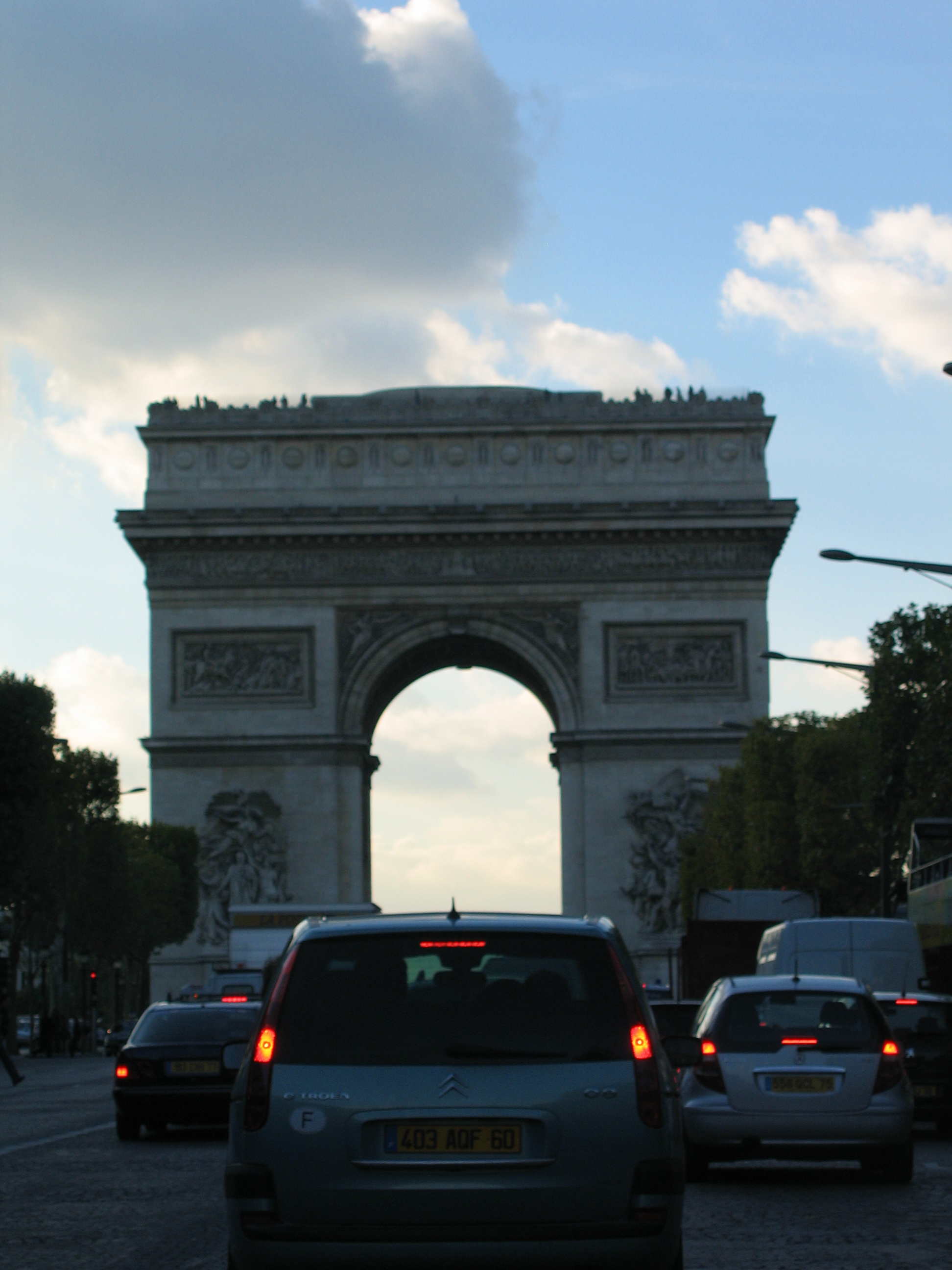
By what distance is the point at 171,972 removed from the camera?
66.7 metres

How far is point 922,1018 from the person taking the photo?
23.1 metres

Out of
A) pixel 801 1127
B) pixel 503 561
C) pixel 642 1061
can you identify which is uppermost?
pixel 503 561

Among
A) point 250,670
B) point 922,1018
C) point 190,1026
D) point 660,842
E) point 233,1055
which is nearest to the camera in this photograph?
point 233,1055

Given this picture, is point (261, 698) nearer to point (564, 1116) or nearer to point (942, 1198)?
point (942, 1198)

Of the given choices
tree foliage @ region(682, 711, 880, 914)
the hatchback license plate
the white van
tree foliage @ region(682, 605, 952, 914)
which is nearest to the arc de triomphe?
tree foliage @ region(682, 605, 952, 914)

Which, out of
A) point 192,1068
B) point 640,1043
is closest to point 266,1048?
point 640,1043

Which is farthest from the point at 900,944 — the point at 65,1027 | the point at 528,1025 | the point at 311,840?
the point at 65,1027

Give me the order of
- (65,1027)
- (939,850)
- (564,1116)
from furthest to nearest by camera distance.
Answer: (65,1027)
(939,850)
(564,1116)

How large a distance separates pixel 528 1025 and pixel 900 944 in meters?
19.8

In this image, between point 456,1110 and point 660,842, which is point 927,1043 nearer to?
point 456,1110

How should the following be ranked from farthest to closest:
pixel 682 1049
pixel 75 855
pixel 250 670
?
pixel 250 670
pixel 75 855
pixel 682 1049

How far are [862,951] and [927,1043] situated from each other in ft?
16.4

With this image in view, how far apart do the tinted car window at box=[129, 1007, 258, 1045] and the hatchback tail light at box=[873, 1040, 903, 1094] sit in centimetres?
815

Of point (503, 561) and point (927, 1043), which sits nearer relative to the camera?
point (927, 1043)
